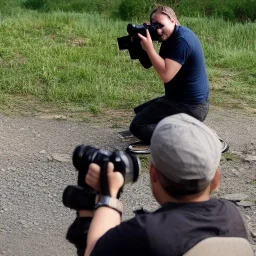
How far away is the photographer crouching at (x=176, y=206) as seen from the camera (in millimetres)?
2131

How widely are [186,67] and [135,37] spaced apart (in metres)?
0.47

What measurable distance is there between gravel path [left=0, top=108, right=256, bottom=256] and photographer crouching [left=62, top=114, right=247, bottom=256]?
1.96 meters

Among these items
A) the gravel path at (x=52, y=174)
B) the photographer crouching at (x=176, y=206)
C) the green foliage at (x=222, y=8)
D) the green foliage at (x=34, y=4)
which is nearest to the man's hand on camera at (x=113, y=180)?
the photographer crouching at (x=176, y=206)

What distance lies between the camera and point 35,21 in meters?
10.8

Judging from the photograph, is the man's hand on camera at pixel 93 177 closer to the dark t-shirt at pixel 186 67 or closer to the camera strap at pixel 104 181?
the camera strap at pixel 104 181

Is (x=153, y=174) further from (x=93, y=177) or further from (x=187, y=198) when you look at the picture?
Result: (x=93, y=177)

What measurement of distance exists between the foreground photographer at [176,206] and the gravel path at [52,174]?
1.96 meters

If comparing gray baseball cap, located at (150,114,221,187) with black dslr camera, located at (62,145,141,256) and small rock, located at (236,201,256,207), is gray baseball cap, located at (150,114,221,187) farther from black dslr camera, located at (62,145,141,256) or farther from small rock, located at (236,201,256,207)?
small rock, located at (236,201,256,207)

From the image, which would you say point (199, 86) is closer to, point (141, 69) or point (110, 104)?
point (110, 104)

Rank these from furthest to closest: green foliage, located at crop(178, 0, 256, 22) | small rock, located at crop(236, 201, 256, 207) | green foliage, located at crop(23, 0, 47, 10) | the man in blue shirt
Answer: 1. green foliage, located at crop(23, 0, 47, 10)
2. green foliage, located at crop(178, 0, 256, 22)
3. the man in blue shirt
4. small rock, located at crop(236, 201, 256, 207)

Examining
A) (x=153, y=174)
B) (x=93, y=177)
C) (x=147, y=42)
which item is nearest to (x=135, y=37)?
(x=147, y=42)

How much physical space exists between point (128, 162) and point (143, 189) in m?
2.73

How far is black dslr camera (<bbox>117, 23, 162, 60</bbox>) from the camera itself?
5539 millimetres

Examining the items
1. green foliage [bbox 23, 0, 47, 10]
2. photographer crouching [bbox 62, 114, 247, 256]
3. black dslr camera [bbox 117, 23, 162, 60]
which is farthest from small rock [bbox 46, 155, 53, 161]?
green foliage [bbox 23, 0, 47, 10]
